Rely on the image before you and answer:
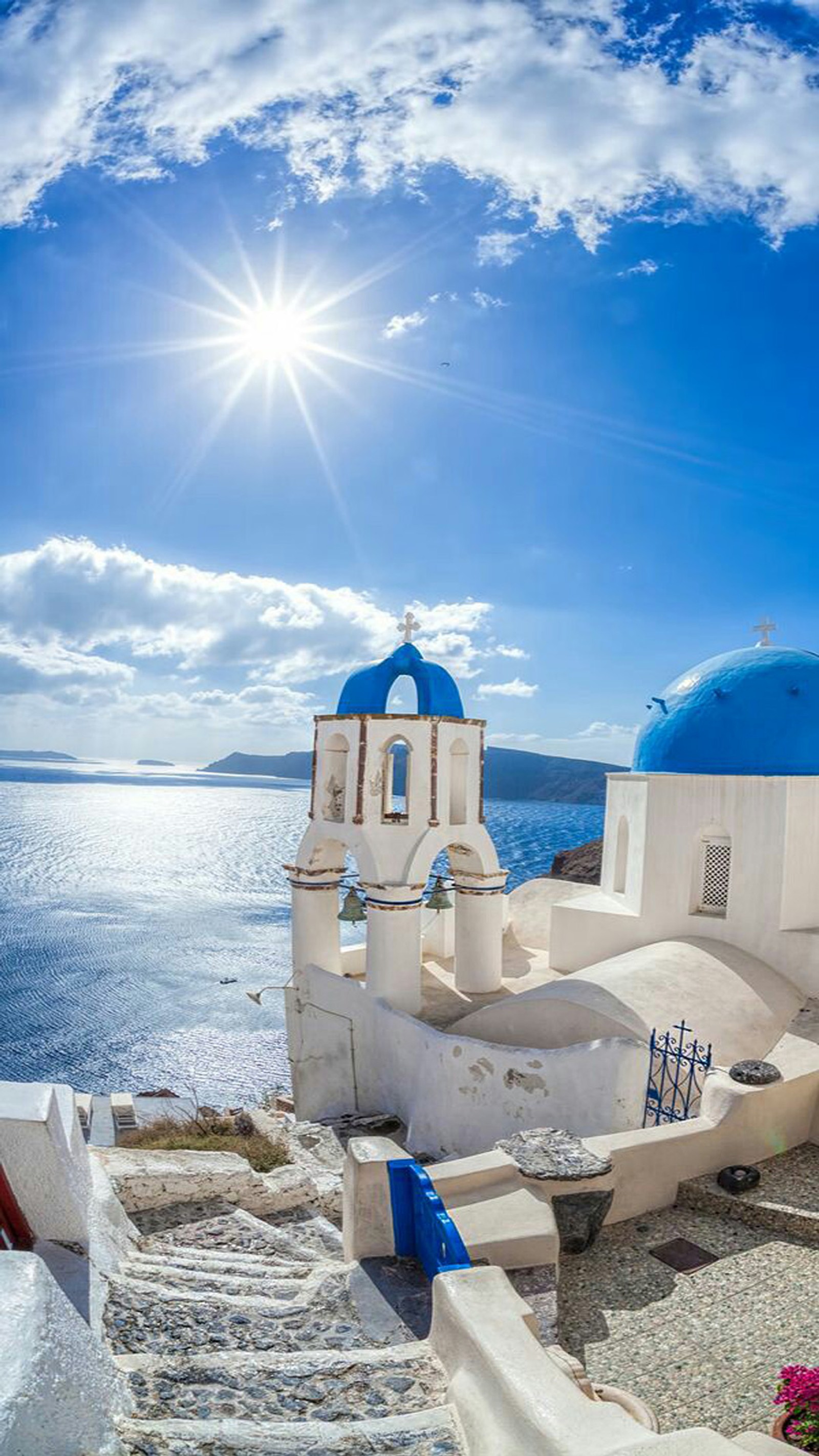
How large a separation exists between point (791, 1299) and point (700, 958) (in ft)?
20.3

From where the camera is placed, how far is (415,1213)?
575 centimetres

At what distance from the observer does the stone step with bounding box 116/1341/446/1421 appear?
12.5ft

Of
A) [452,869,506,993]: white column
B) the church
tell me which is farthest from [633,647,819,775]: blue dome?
[452,869,506,993]: white column

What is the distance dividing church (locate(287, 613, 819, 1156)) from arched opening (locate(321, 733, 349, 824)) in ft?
0.10

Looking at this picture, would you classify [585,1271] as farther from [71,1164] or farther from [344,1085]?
[344,1085]

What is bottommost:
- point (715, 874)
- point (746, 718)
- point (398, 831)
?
point (715, 874)

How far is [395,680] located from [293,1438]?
11.4m

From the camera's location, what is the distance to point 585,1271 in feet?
22.0

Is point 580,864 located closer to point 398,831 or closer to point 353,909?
point 353,909

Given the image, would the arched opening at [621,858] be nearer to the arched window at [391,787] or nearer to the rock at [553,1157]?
the arched window at [391,787]

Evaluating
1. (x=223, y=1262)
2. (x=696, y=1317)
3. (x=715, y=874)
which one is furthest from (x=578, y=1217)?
(x=715, y=874)

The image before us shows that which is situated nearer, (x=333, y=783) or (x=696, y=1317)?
(x=696, y=1317)

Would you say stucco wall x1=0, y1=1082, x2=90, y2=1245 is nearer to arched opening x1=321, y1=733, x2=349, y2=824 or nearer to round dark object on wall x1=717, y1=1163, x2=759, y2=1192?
round dark object on wall x1=717, y1=1163, x2=759, y2=1192

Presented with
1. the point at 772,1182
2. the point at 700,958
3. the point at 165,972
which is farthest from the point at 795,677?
the point at 165,972
